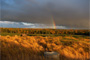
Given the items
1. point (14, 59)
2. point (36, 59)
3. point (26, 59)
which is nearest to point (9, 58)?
point (14, 59)

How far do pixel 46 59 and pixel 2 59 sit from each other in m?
2.92

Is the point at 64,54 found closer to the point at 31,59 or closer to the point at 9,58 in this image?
the point at 31,59

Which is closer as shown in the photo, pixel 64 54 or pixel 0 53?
pixel 0 53

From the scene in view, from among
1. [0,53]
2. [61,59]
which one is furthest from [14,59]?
[61,59]

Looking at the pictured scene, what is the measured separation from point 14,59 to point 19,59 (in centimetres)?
32

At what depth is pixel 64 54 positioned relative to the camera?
9422 mm

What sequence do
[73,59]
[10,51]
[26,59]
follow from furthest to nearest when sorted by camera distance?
1. [10,51]
2. [73,59]
3. [26,59]

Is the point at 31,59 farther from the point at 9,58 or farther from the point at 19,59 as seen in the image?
the point at 9,58

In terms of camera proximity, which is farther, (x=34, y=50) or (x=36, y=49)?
(x=36, y=49)

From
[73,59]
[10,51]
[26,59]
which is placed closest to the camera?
[26,59]

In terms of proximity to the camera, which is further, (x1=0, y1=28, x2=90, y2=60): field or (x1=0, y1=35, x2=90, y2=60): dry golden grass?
(x1=0, y1=28, x2=90, y2=60): field

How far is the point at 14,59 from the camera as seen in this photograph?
7.11m

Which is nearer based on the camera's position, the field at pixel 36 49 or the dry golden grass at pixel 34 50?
the dry golden grass at pixel 34 50

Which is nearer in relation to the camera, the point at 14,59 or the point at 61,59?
the point at 14,59
